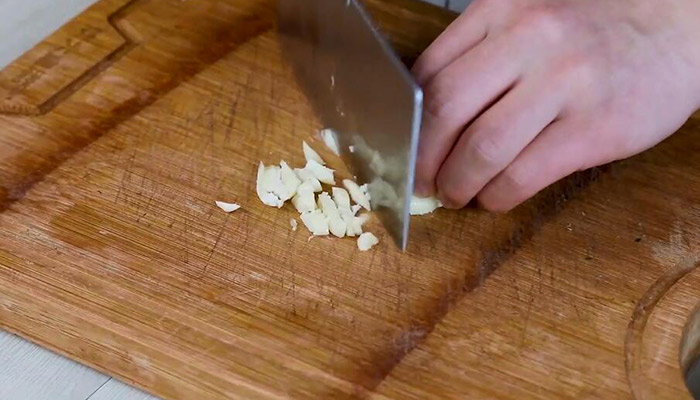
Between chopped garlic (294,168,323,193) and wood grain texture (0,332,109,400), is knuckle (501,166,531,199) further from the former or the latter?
wood grain texture (0,332,109,400)

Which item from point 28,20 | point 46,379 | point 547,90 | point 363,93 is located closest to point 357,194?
point 363,93

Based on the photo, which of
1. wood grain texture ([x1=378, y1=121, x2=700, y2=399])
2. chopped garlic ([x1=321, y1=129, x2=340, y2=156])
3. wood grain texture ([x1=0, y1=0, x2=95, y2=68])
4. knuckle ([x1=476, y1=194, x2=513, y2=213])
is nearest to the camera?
wood grain texture ([x1=378, y1=121, x2=700, y2=399])

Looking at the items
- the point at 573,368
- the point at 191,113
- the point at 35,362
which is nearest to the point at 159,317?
the point at 35,362

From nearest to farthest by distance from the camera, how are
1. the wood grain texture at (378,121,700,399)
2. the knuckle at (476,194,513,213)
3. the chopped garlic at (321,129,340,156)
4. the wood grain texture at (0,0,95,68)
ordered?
the wood grain texture at (378,121,700,399) → the knuckle at (476,194,513,213) → the chopped garlic at (321,129,340,156) → the wood grain texture at (0,0,95,68)

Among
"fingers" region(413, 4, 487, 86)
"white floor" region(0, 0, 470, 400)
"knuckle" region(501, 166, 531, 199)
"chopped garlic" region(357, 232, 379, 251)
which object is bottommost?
"white floor" region(0, 0, 470, 400)

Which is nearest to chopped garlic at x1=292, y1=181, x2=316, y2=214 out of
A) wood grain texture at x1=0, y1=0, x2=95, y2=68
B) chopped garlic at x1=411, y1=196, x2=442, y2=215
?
chopped garlic at x1=411, y1=196, x2=442, y2=215

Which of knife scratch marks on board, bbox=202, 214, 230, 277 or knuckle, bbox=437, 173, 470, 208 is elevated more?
knuckle, bbox=437, 173, 470, 208

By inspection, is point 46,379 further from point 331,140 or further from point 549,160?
point 549,160

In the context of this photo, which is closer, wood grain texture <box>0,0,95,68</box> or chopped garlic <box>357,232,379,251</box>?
chopped garlic <box>357,232,379,251</box>
